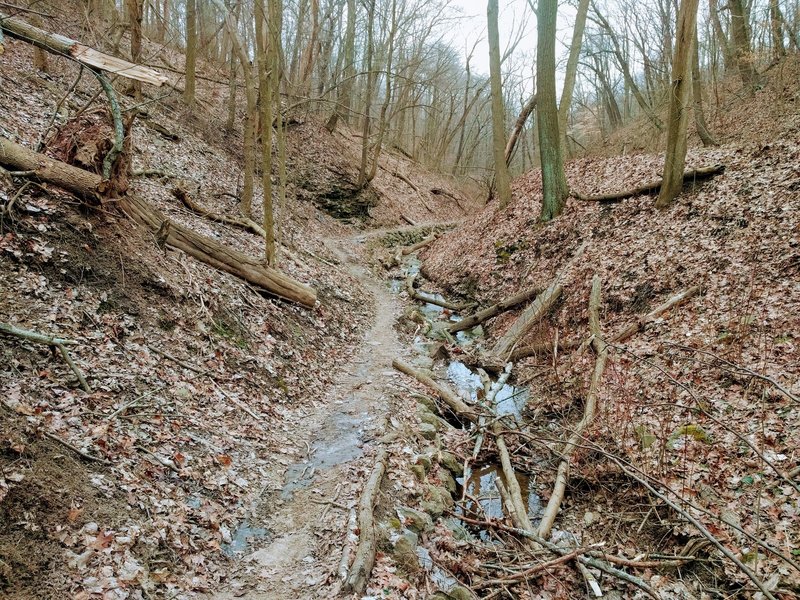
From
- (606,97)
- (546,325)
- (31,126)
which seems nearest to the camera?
(31,126)

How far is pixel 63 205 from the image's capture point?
646cm

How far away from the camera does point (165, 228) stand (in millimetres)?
7727

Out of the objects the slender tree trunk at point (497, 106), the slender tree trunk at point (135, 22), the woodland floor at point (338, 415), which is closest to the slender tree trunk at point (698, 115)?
the woodland floor at point (338, 415)

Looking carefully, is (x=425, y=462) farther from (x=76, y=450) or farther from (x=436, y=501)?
(x=76, y=450)

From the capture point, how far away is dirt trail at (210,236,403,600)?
422cm

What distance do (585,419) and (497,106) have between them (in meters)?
12.8

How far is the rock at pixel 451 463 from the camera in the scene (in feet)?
22.2

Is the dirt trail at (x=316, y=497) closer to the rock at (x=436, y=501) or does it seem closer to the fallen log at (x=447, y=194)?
the rock at (x=436, y=501)

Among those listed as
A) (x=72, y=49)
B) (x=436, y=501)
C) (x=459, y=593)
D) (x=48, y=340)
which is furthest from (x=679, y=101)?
(x=48, y=340)

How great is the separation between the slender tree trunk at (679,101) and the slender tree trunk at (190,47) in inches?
524

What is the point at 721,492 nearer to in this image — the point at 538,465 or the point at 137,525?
A: the point at 538,465

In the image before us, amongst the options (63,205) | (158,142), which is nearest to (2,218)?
(63,205)

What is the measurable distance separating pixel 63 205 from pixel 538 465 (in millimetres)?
7483

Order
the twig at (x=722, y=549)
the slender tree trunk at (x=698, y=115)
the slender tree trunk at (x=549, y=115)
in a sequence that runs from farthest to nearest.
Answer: the slender tree trunk at (x=698, y=115), the slender tree trunk at (x=549, y=115), the twig at (x=722, y=549)
